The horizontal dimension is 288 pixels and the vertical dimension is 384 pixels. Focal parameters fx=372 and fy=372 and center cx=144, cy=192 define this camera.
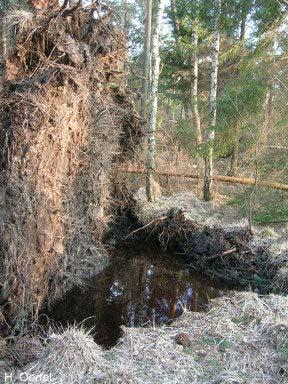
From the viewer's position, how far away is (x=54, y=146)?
5.84 meters

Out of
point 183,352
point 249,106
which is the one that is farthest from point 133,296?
point 249,106

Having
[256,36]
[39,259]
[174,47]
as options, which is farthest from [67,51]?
[174,47]

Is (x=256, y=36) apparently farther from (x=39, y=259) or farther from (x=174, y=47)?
(x=39, y=259)

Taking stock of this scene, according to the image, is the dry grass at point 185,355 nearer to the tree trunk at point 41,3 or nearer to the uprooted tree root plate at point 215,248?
the uprooted tree root plate at point 215,248

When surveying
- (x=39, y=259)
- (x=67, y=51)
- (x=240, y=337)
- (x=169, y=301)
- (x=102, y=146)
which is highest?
(x=67, y=51)

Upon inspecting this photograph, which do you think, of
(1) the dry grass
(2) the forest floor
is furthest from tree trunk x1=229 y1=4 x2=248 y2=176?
(1) the dry grass

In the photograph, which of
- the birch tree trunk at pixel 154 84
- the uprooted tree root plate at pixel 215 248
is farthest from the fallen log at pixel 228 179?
the uprooted tree root plate at pixel 215 248

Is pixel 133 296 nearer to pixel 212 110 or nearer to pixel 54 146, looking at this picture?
pixel 54 146

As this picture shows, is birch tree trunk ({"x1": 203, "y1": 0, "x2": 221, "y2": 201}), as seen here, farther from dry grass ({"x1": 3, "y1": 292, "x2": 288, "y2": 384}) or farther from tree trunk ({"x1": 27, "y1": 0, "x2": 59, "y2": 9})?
dry grass ({"x1": 3, "y1": 292, "x2": 288, "y2": 384})

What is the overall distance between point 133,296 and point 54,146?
305 cm

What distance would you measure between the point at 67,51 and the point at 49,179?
207cm

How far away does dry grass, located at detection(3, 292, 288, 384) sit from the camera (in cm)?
390

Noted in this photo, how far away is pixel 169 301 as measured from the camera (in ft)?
22.0

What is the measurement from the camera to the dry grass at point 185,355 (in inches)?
154
